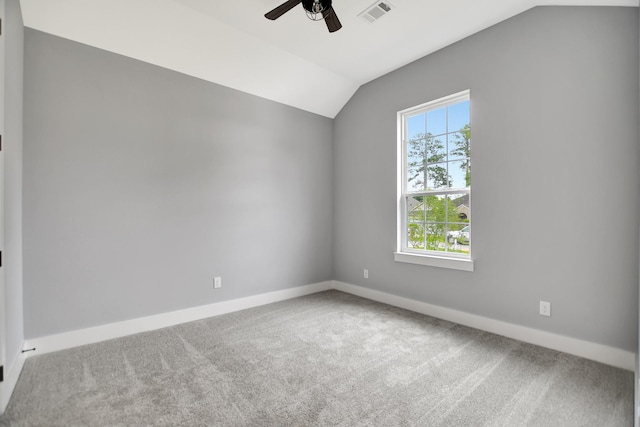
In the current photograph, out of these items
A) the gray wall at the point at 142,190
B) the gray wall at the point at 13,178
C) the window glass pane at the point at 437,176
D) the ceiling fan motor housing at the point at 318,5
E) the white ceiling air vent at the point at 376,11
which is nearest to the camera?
the gray wall at the point at 13,178

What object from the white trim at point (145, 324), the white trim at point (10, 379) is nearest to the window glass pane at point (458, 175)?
the white trim at point (145, 324)

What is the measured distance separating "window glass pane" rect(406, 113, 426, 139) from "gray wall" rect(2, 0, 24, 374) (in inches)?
135

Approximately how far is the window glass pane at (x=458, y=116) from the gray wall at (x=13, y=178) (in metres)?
3.51

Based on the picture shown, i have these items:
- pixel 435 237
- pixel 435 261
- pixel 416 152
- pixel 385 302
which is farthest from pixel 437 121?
pixel 385 302

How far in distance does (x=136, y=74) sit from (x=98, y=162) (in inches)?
34.9

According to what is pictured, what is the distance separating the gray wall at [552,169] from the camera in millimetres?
2143

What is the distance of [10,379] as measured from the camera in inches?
71.2

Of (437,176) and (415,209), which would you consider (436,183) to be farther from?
(415,209)

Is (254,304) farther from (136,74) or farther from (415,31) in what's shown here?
(415,31)

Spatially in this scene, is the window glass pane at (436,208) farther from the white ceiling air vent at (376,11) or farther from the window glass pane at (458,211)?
the white ceiling air vent at (376,11)

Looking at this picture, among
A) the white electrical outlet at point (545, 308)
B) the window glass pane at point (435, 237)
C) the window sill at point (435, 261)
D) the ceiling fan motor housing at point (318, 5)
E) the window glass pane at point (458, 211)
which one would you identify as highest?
the ceiling fan motor housing at point (318, 5)

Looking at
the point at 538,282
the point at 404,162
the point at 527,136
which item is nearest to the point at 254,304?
the point at 404,162

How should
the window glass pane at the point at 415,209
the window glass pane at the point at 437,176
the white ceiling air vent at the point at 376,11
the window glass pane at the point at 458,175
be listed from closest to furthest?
the white ceiling air vent at the point at 376,11 < the window glass pane at the point at 458,175 < the window glass pane at the point at 437,176 < the window glass pane at the point at 415,209

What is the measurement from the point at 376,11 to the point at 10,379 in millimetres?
3703
